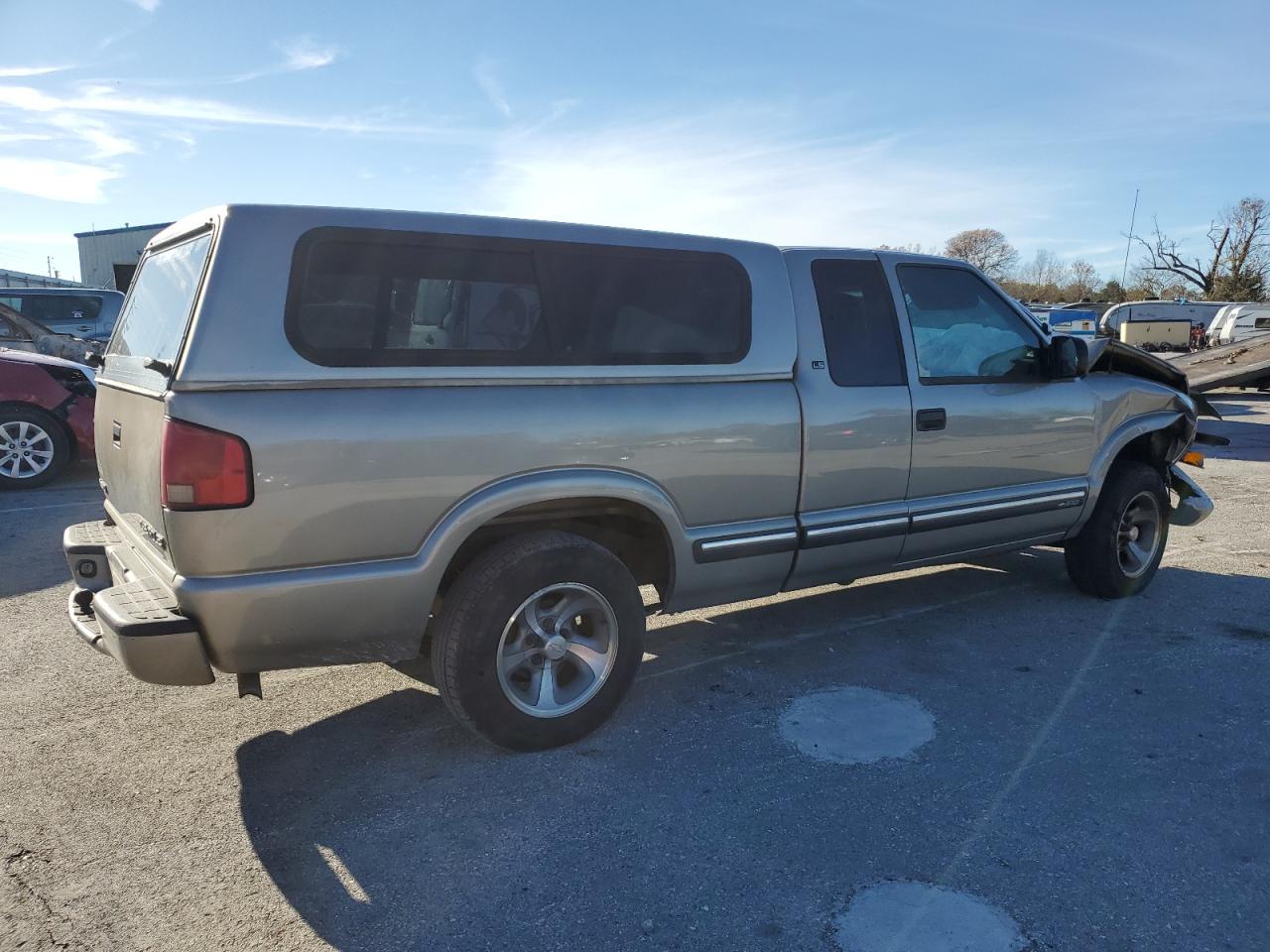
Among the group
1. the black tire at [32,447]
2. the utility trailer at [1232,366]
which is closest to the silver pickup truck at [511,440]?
the black tire at [32,447]

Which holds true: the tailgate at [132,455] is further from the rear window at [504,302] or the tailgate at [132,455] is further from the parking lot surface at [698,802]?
the parking lot surface at [698,802]

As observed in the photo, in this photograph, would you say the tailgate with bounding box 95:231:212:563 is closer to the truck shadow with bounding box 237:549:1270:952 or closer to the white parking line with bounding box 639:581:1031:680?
the truck shadow with bounding box 237:549:1270:952

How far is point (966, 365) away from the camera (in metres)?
4.49

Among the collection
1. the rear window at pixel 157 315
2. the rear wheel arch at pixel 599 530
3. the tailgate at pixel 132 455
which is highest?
the rear window at pixel 157 315

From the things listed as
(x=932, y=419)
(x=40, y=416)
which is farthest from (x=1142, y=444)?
(x=40, y=416)

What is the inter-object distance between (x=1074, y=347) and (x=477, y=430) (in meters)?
3.22

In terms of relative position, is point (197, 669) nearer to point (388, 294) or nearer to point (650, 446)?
point (388, 294)

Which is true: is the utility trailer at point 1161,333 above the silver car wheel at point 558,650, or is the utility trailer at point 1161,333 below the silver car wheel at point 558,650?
above

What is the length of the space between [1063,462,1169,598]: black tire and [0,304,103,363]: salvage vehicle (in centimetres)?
1046

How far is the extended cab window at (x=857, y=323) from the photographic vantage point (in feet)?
13.2

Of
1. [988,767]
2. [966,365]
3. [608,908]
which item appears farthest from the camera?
[966,365]

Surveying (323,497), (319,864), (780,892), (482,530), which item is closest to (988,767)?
(780,892)

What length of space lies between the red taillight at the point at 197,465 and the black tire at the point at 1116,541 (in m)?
4.60

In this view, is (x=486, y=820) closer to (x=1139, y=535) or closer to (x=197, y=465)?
(x=197, y=465)
